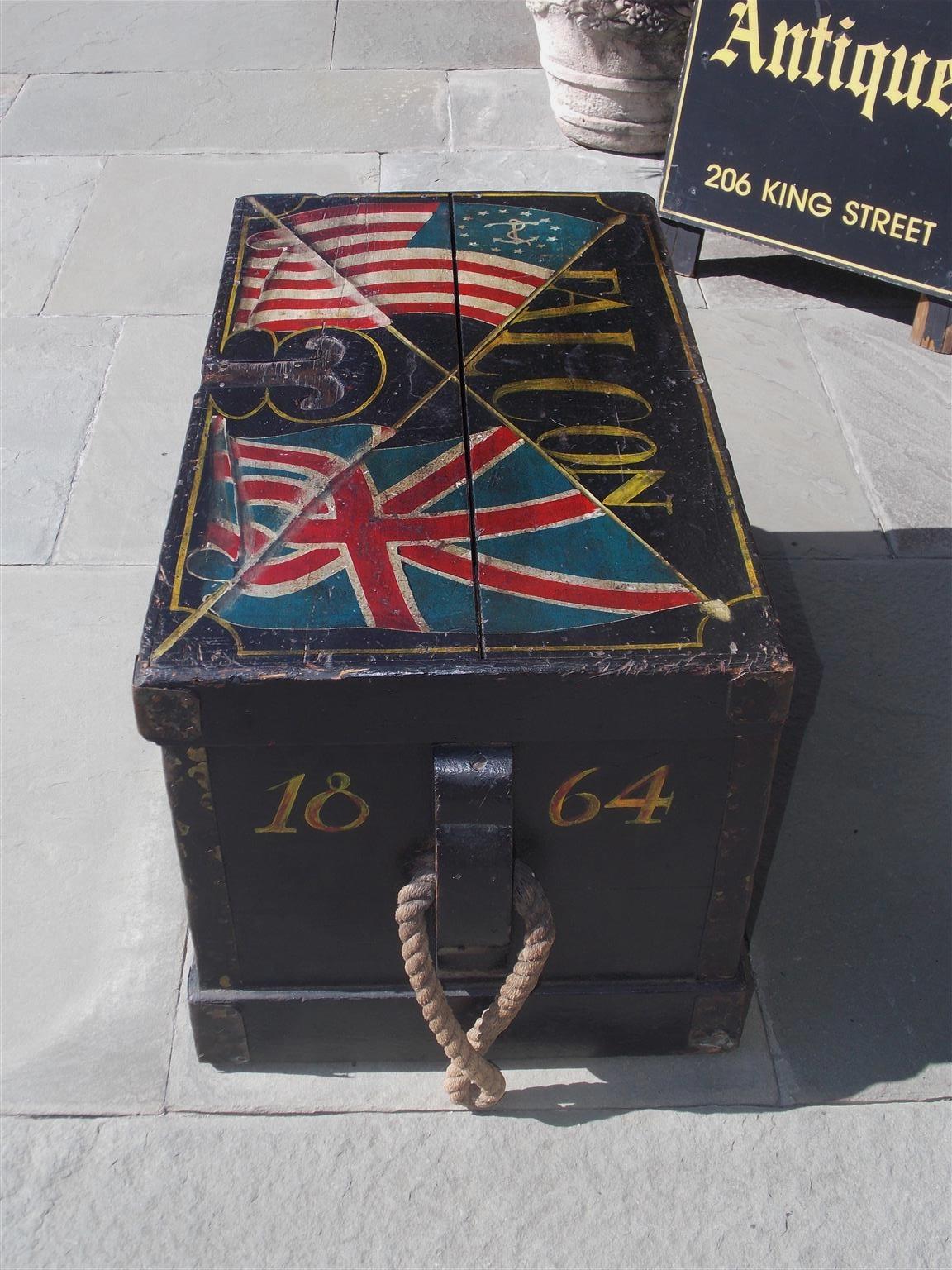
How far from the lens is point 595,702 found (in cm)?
180

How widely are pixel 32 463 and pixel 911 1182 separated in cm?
300

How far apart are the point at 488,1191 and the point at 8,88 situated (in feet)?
18.2

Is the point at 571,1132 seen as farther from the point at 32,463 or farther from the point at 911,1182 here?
the point at 32,463

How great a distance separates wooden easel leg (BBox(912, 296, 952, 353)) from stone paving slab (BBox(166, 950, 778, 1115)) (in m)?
2.87

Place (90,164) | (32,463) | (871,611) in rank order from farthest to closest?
(90,164)
(32,463)
(871,611)

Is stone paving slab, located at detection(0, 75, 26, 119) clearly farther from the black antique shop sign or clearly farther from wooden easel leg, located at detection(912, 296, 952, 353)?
wooden easel leg, located at detection(912, 296, 952, 353)

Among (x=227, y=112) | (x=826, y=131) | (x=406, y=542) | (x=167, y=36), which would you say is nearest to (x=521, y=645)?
(x=406, y=542)

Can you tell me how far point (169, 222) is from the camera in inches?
190

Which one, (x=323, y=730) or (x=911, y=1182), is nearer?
(x=323, y=730)

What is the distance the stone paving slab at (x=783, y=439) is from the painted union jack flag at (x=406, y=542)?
157cm

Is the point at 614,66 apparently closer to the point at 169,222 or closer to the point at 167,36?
the point at 169,222

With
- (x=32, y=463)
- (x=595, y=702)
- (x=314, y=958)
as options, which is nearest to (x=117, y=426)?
(x=32, y=463)

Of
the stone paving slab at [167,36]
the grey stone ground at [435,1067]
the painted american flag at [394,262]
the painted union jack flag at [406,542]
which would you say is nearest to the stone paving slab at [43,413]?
the grey stone ground at [435,1067]

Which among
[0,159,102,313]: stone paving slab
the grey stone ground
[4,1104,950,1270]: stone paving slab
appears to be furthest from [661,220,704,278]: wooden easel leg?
[4,1104,950,1270]: stone paving slab
